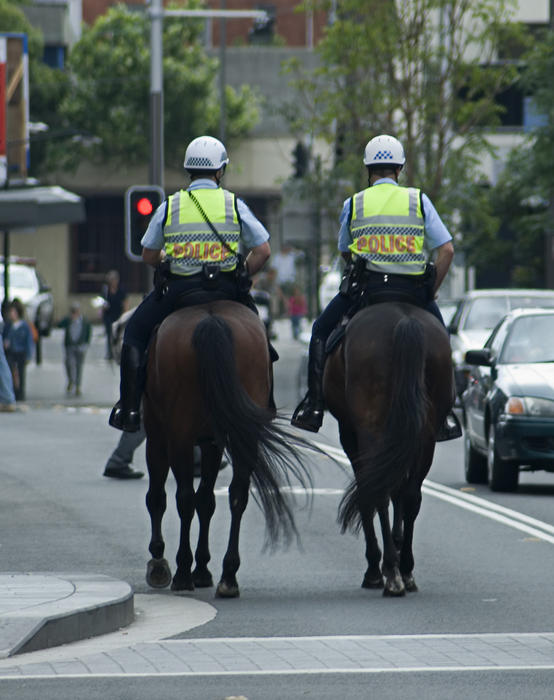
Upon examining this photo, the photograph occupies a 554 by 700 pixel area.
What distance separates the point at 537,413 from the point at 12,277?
1395 inches

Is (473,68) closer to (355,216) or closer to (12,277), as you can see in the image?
(12,277)

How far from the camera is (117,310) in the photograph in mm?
42969

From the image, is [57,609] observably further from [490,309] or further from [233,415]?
[490,309]

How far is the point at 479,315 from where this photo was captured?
27.5 metres

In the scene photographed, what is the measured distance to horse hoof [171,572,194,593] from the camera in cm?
1052

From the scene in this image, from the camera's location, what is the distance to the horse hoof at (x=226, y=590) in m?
10.2

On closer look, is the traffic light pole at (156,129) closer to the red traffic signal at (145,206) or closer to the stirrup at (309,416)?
the red traffic signal at (145,206)

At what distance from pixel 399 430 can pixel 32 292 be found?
40142 mm

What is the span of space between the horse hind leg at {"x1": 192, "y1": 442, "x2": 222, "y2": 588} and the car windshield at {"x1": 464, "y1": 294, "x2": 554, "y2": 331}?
645 inches

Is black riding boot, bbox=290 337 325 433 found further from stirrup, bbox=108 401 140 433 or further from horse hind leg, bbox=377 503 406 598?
horse hind leg, bbox=377 503 406 598

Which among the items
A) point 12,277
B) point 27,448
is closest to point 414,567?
point 27,448

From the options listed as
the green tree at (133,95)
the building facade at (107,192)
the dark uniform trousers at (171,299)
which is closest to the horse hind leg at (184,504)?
the dark uniform trousers at (171,299)

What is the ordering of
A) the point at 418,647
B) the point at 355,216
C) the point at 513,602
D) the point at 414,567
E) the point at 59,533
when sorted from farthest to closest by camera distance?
the point at 59,533 → the point at 414,567 → the point at 355,216 → the point at 513,602 → the point at 418,647

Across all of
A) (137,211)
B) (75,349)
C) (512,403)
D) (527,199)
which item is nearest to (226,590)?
(512,403)
